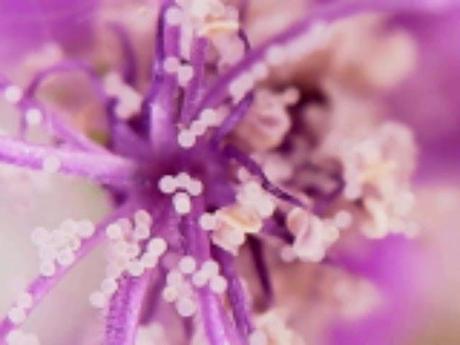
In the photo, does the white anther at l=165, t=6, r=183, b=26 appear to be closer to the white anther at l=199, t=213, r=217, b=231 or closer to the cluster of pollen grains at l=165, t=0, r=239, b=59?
the cluster of pollen grains at l=165, t=0, r=239, b=59

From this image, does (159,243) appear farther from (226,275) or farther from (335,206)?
(335,206)

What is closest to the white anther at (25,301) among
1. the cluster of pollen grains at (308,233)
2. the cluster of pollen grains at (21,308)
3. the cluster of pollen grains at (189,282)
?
the cluster of pollen grains at (21,308)

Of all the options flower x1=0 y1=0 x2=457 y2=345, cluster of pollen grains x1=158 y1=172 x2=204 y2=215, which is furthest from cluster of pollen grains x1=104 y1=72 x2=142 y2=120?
cluster of pollen grains x1=158 y1=172 x2=204 y2=215

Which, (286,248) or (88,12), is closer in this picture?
(286,248)

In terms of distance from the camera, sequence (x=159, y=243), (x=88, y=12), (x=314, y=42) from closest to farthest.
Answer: (x=159, y=243)
(x=314, y=42)
(x=88, y=12)

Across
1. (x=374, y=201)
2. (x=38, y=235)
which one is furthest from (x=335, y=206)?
(x=38, y=235)

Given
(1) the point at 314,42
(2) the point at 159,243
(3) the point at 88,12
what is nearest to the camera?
(2) the point at 159,243
